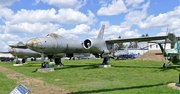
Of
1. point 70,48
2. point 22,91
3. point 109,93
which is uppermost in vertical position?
point 70,48

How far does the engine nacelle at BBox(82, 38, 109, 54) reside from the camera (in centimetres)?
2188

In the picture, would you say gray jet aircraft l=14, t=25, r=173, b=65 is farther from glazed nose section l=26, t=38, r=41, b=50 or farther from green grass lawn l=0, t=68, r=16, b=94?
green grass lawn l=0, t=68, r=16, b=94

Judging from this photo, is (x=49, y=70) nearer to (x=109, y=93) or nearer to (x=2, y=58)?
(x=109, y=93)

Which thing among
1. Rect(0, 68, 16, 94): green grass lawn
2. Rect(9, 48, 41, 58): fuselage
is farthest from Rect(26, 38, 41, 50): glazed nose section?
Rect(9, 48, 41, 58): fuselage

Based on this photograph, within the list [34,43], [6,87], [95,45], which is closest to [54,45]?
[34,43]

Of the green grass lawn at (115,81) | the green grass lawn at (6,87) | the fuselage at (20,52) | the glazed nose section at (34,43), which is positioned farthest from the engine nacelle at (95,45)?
the fuselage at (20,52)

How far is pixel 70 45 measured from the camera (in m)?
24.1

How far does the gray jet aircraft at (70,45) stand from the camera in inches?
794

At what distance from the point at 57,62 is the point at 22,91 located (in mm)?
22996

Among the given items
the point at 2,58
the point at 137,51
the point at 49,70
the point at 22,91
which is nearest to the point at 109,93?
the point at 22,91

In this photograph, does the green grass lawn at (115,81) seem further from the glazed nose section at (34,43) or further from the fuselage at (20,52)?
the fuselage at (20,52)

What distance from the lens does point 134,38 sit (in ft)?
75.6

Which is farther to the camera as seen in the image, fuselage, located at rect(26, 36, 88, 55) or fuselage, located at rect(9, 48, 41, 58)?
fuselage, located at rect(9, 48, 41, 58)

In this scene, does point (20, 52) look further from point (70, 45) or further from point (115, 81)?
point (115, 81)
